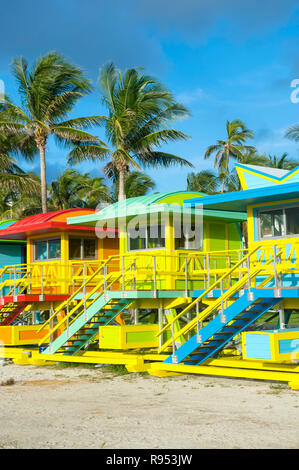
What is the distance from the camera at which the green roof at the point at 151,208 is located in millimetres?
19922

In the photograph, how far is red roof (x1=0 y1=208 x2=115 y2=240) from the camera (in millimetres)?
23859

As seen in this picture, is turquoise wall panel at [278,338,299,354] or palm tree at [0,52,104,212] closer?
turquoise wall panel at [278,338,299,354]

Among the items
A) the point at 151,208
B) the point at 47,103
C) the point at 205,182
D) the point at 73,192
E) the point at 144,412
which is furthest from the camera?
the point at 205,182

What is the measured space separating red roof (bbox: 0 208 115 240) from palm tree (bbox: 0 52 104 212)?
6167 millimetres

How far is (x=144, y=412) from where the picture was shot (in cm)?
1170

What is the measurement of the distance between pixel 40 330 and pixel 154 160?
14.0 metres

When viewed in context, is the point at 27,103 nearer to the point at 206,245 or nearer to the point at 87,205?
the point at 87,205

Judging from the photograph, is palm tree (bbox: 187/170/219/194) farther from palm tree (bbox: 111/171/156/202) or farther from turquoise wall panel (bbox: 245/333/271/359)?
turquoise wall panel (bbox: 245/333/271/359)

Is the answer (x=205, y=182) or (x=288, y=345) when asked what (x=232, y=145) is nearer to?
(x=205, y=182)

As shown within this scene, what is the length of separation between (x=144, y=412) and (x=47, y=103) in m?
23.9

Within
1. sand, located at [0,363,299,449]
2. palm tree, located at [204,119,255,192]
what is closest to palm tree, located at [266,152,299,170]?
palm tree, located at [204,119,255,192]

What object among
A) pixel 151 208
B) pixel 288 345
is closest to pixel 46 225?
pixel 151 208

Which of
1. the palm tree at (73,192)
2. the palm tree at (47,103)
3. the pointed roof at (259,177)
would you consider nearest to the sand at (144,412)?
the pointed roof at (259,177)

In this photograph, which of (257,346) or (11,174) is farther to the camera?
(11,174)
